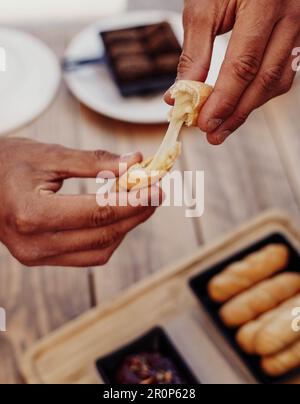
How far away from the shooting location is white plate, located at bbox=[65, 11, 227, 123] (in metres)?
1.11

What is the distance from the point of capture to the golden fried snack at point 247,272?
2.78ft

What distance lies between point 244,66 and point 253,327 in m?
0.39

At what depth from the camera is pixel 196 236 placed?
0.99 m

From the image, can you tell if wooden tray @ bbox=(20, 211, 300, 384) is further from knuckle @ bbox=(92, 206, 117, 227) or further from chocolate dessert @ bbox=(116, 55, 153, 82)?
chocolate dessert @ bbox=(116, 55, 153, 82)

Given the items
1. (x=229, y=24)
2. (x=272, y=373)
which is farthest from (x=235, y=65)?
(x=272, y=373)

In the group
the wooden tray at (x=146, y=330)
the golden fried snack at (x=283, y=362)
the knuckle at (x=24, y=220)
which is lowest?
the wooden tray at (x=146, y=330)

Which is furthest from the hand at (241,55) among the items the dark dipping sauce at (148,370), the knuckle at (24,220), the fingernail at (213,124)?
the dark dipping sauce at (148,370)

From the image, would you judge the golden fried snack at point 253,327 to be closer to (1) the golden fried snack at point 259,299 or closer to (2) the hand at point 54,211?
(1) the golden fried snack at point 259,299

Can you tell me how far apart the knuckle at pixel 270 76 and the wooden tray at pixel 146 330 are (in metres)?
0.35

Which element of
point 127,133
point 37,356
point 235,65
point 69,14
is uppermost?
point 235,65

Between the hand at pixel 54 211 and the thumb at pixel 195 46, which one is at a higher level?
the thumb at pixel 195 46

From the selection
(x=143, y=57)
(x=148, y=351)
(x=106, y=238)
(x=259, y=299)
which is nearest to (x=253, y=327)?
(x=259, y=299)

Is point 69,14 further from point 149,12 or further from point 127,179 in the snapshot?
point 127,179

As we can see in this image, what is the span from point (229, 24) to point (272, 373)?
0.48 meters
